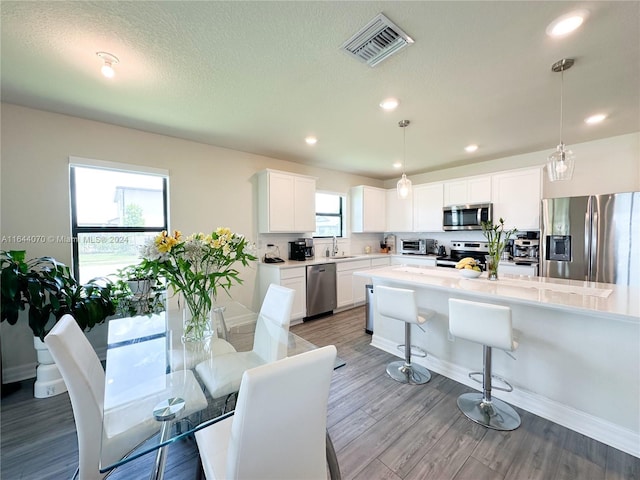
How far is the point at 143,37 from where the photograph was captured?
1622 mm

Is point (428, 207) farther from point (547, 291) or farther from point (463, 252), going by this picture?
point (547, 291)

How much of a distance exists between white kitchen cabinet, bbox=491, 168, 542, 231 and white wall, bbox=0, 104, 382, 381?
413cm

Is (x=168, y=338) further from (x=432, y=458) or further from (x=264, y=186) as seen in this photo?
(x=264, y=186)

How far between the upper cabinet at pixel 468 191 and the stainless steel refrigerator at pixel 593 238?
2.69ft

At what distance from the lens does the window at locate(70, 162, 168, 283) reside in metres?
2.82

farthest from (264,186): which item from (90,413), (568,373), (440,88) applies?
(568,373)

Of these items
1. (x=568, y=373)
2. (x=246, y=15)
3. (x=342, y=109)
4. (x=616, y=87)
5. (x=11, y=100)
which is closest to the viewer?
(x=246, y=15)

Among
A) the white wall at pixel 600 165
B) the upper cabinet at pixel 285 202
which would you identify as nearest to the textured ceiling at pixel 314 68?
the white wall at pixel 600 165

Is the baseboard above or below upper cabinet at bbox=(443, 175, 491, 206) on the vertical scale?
below

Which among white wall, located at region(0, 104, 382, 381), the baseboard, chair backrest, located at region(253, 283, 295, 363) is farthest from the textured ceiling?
the baseboard

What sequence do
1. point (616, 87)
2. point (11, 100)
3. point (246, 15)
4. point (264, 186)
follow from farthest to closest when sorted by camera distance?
point (264, 186), point (11, 100), point (616, 87), point (246, 15)

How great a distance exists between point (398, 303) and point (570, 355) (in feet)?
4.07

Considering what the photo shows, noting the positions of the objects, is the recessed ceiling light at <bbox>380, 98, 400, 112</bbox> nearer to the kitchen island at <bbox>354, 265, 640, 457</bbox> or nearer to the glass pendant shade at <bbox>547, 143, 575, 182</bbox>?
the glass pendant shade at <bbox>547, 143, 575, 182</bbox>

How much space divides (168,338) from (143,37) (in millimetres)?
2022
